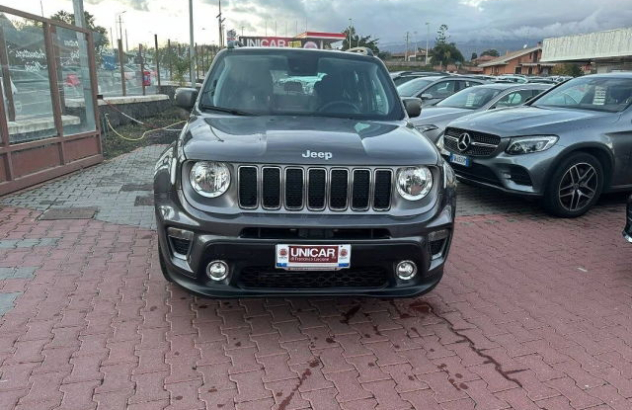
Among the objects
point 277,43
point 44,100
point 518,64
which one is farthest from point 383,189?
point 518,64

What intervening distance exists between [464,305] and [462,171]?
3.15 metres

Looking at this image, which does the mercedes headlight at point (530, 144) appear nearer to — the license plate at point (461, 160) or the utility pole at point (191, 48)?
the license plate at point (461, 160)

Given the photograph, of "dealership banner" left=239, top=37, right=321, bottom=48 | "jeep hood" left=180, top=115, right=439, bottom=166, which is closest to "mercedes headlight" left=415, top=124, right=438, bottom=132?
"dealership banner" left=239, top=37, right=321, bottom=48

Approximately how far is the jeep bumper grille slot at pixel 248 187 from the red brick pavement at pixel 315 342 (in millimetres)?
940

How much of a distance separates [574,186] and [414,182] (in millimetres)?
3768

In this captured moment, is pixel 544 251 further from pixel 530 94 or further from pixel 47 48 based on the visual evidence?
pixel 47 48

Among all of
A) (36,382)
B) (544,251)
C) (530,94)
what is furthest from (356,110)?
(530,94)

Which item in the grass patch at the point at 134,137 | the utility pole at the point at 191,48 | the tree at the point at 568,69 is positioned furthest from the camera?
the tree at the point at 568,69

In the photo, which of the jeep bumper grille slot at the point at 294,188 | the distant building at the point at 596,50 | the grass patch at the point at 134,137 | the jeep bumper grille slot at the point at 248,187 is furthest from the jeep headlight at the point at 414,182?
the distant building at the point at 596,50

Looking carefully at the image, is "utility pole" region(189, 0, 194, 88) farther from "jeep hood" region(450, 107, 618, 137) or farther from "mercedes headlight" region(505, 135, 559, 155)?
"mercedes headlight" region(505, 135, 559, 155)

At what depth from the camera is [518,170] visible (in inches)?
225

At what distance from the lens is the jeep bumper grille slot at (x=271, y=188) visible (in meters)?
2.81

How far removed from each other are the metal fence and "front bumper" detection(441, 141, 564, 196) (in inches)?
220

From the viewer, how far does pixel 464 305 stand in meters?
3.70
